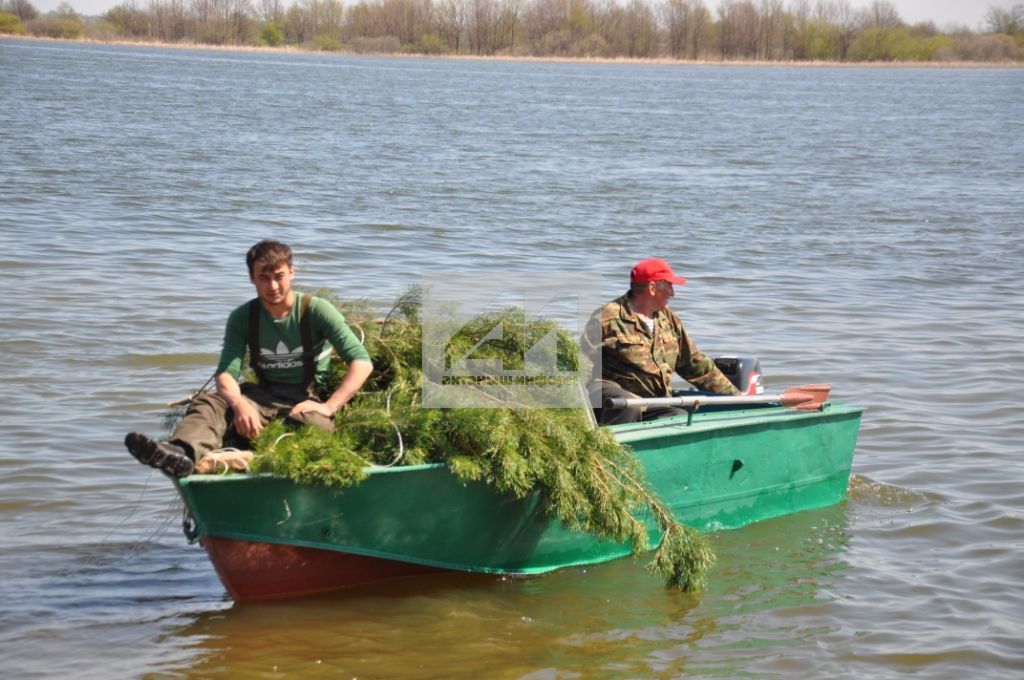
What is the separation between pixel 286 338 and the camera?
6750mm

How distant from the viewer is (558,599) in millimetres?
7156

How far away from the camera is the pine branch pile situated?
20.9ft

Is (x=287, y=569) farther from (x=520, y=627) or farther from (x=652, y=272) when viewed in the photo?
(x=652, y=272)

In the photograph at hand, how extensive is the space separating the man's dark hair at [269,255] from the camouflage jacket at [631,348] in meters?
2.21

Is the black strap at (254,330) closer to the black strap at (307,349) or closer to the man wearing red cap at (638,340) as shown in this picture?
the black strap at (307,349)

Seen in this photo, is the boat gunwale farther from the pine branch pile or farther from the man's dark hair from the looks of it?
the man's dark hair

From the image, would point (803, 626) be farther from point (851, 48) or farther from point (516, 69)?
point (851, 48)

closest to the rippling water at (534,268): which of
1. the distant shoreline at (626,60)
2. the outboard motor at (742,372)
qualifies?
the outboard motor at (742,372)

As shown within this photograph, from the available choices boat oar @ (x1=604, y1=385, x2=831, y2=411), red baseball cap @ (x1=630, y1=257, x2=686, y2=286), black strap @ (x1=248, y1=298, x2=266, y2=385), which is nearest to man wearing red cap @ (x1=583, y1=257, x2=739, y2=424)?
red baseball cap @ (x1=630, y1=257, x2=686, y2=286)

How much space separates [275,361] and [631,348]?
2.27 meters

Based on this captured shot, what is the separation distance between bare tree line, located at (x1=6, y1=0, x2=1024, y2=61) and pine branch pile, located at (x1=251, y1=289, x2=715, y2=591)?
106 metres

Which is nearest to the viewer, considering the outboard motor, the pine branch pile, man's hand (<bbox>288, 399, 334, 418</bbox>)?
the pine branch pile

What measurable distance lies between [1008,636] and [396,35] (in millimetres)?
113875

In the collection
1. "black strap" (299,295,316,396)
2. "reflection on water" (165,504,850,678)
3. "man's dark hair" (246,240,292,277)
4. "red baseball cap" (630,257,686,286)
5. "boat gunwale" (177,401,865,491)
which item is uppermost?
"man's dark hair" (246,240,292,277)
